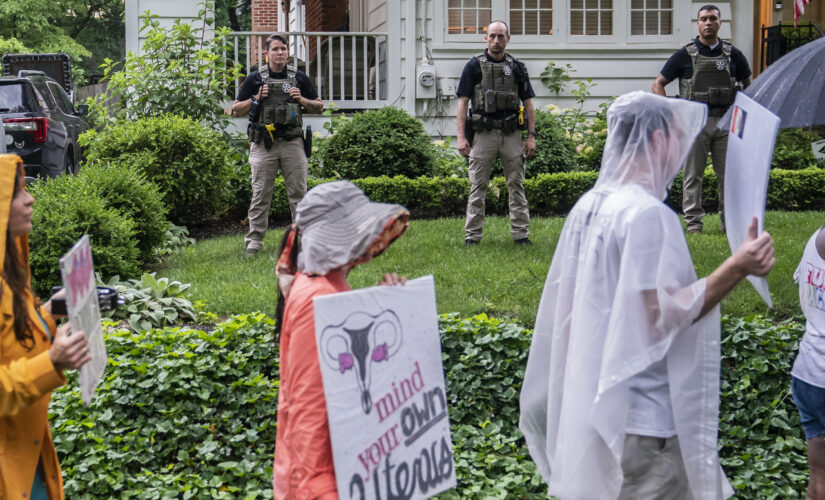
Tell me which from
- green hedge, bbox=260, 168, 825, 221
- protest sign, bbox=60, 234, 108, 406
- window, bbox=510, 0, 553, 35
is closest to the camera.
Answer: protest sign, bbox=60, 234, 108, 406

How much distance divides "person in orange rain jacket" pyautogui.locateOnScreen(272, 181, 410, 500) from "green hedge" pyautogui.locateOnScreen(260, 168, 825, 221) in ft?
27.4

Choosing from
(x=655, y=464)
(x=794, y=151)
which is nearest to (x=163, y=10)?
(x=794, y=151)

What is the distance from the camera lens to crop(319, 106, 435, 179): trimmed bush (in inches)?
474

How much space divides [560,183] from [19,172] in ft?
30.1

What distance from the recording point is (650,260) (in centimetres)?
298

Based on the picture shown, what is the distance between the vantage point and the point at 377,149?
12008 mm

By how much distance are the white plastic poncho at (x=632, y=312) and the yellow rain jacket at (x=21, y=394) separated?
1.61 m

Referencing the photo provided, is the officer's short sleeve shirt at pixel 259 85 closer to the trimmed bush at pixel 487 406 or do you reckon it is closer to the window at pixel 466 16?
the trimmed bush at pixel 487 406

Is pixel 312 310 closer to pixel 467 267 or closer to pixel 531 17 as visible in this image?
pixel 467 267

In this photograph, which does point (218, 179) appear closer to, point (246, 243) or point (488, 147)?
point (246, 243)

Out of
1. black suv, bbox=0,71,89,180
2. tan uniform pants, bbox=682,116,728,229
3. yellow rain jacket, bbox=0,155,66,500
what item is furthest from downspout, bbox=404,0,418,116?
yellow rain jacket, bbox=0,155,66,500

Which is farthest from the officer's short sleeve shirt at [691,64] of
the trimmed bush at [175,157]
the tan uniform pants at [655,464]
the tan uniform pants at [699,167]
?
the tan uniform pants at [655,464]

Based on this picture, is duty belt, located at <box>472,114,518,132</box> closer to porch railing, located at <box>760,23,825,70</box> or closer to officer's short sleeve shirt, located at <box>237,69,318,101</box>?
officer's short sleeve shirt, located at <box>237,69,318,101</box>

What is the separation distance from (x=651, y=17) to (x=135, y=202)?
28.9ft
